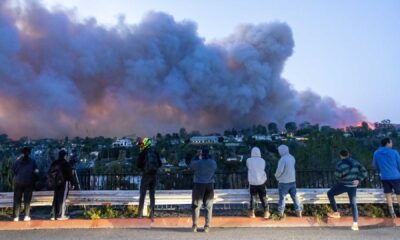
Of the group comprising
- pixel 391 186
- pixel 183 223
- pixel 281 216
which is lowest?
pixel 183 223

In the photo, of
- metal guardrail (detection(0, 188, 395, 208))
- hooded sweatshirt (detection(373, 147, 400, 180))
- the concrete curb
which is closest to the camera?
the concrete curb

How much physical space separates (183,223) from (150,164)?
1.31 metres

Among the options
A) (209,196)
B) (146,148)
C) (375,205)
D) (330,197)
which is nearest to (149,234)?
(209,196)

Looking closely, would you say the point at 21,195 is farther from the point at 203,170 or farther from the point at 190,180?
the point at 203,170

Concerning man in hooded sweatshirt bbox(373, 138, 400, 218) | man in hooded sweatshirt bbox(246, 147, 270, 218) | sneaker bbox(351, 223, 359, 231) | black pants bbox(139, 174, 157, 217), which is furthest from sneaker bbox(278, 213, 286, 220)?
black pants bbox(139, 174, 157, 217)

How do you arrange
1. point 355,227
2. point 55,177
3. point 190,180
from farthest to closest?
point 190,180 < point 55,177 < point 355,227

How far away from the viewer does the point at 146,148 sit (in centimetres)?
744

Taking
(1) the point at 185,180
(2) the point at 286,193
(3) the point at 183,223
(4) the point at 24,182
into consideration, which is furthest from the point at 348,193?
(4) the point at 24,182

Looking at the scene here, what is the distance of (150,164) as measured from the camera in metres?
7.26

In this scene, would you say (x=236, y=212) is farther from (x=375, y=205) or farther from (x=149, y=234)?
(x=375, y=205)

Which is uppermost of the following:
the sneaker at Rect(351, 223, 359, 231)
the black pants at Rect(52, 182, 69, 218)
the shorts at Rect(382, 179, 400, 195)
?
the shorts at Rect(382, 179, 400, 195)

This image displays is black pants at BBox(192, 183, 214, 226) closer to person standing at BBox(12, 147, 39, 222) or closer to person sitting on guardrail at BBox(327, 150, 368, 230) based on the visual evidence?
person sitting on guardrail at BBox(327, 150, 368, 230)

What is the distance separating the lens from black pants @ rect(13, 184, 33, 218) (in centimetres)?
736

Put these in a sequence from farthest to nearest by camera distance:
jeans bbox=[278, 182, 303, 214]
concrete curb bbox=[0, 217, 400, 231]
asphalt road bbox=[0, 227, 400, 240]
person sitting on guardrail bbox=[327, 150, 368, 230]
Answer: jeans bbox=[278, 182, 303, 214] → concrete curb bbox=[0, 217, 400, 231] → person sitting on guardrail bbox=[327, 150, 368, 230] → asphalt road bbox=[0, 227, 400, 240]
